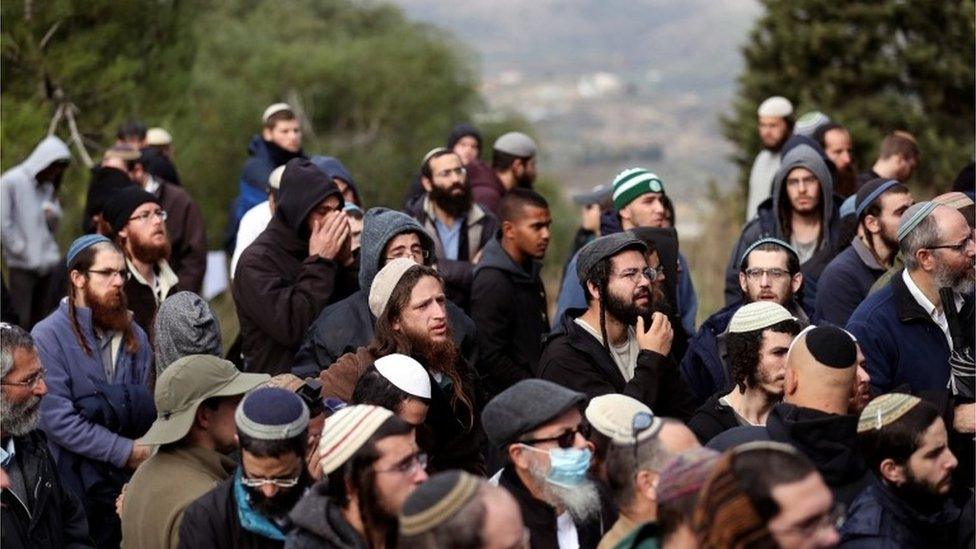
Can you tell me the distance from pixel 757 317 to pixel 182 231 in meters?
5.55

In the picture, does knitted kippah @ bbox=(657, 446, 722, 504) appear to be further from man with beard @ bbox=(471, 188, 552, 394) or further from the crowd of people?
man with beard @ bbox=(471, 188, 552, 394)

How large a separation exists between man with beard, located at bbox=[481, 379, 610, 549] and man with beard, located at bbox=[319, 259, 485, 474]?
3.34 ft

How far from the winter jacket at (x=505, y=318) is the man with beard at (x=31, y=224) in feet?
12.3

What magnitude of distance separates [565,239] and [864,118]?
16973mm

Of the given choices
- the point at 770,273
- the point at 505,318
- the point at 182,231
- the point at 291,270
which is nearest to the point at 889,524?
the point at 770,273

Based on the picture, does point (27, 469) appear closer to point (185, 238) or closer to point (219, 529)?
point (219, 529)

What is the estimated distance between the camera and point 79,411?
24.0 ft

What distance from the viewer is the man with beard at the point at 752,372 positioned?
6559 millimetres

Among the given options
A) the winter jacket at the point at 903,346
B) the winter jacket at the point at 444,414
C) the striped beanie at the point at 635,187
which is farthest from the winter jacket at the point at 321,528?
the striped beanie at the point at 635,187

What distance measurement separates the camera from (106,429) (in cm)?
732

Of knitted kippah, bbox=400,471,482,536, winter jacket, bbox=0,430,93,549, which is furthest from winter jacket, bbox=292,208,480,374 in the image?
knitted kippah, bbox=400,471,482,536

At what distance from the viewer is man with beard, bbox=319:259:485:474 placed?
6.56m

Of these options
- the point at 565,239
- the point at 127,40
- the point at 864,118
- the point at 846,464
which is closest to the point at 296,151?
the point at 127,40

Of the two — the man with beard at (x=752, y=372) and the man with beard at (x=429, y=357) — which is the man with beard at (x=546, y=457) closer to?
the man with beard at (x=429, y=357)
